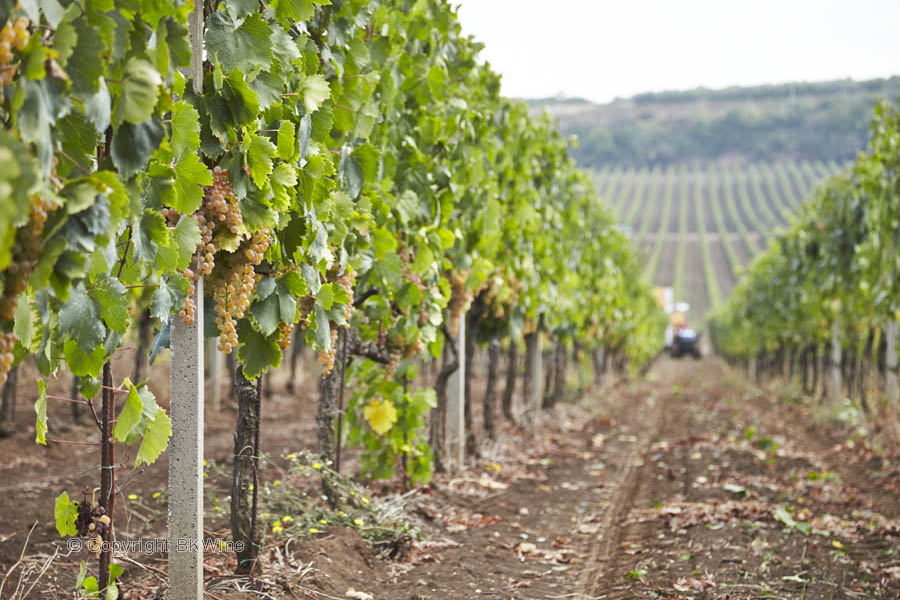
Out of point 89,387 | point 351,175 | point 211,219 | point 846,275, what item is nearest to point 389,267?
point 351,175

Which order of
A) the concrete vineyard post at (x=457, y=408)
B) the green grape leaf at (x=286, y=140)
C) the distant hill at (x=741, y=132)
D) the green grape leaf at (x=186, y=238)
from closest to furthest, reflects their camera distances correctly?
the green grape leaf at (x=186, y=238)
the green grape leaf at (x=286, y=140)
the concrete vineyard post at (x=457, y=408)
the distant hill at (x=741, y=132)

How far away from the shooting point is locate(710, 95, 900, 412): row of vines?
10594mm

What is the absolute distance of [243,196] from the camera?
122 inches

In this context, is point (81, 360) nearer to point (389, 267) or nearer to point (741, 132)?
point (389, 267)

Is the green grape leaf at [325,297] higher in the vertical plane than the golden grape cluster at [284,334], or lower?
higher

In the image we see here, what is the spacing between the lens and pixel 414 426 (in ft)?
19.6

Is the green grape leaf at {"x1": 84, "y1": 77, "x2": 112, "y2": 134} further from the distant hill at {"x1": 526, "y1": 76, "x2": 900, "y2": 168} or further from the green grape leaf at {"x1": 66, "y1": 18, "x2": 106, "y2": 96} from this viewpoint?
the distant hill at {"x1": 526, "y1": 76, "x2": 900, "y2": 168}

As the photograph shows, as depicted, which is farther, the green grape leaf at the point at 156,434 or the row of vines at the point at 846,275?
the row of vines at the point at 846,275

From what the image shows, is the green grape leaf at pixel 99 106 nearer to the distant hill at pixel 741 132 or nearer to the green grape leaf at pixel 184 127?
the green grape leaf at pixel 184 127

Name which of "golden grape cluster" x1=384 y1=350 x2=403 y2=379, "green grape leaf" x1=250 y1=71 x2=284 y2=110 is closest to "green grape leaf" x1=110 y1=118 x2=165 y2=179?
"green grape leaf" x1=250 y1=71 x2=284 y2=110

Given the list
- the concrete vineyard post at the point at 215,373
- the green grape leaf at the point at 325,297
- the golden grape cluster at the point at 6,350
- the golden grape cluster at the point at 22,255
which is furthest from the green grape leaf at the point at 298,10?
the concrete vineyard post at the point at 215,373

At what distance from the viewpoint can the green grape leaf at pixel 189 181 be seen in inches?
104

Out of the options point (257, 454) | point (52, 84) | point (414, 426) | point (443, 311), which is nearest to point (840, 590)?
point (414, 426)

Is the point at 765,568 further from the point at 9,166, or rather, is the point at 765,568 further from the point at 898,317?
the point at 898,317
